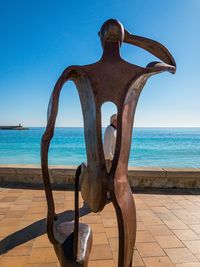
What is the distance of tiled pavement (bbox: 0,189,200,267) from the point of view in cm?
299

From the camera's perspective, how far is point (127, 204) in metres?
1.70

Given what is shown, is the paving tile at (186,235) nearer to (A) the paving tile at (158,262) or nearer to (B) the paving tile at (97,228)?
(A) the paving tile at (158,262)

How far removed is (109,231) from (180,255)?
0.98 metres

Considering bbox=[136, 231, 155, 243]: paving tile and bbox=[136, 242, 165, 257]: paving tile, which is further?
bbox=[136, 231, 155, 243]: paving tile

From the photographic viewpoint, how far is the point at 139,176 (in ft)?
19.4

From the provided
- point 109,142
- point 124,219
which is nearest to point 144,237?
point 109,142

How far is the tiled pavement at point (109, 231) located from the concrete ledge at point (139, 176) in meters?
0.58

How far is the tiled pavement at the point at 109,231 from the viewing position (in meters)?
2.99

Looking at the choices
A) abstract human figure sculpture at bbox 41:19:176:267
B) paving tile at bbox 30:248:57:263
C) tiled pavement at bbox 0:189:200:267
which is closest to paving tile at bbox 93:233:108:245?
tiled pavement at bbox 0:189:200:267

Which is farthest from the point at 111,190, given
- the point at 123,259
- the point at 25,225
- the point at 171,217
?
the point at 171,217

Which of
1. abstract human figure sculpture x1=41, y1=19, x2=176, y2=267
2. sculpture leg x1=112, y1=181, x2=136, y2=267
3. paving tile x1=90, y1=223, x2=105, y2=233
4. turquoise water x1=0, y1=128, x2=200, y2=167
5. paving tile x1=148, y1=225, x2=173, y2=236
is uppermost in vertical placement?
abstract human figure sculpture x1=41, y1=19, x2=176, y2=267

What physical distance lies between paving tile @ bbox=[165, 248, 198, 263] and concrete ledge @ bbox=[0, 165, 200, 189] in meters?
2.73

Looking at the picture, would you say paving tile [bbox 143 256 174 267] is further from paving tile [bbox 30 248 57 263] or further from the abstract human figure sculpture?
the abstract human figure sculpture

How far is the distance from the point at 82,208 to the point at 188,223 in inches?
67.0
